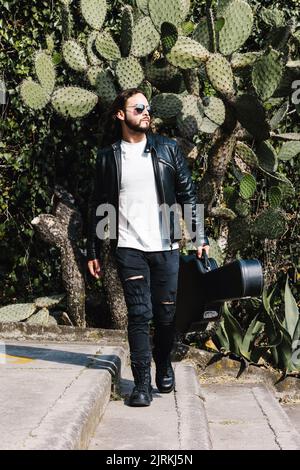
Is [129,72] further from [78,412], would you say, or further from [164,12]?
[78,412]

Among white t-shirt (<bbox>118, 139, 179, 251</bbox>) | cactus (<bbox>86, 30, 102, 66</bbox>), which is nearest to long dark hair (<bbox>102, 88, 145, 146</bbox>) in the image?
white t-shirt (<bbox>118, 139, 179, 251</bbox>)

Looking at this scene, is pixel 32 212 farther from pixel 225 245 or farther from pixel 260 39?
pixel 260 39

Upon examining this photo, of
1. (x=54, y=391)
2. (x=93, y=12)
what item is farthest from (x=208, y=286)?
(x=93, y=12)

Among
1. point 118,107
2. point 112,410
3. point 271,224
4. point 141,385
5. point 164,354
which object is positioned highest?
point 118,107

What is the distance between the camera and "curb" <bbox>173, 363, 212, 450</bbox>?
417 centimetres

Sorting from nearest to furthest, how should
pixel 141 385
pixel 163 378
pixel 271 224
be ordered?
1. pixel 141 385
2. pixel 163 378
3. pixel 271 224

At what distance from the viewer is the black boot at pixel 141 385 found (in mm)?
4934

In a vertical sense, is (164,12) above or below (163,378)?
above

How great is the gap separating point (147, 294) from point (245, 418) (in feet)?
3.02

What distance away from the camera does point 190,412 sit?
482cm

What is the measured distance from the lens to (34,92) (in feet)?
23.0

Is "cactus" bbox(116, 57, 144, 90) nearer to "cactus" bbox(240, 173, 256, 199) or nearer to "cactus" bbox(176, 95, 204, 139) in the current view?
"cactus" bbox(176, 95, 204, 139)

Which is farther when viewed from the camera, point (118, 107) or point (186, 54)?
point (186, 54)
